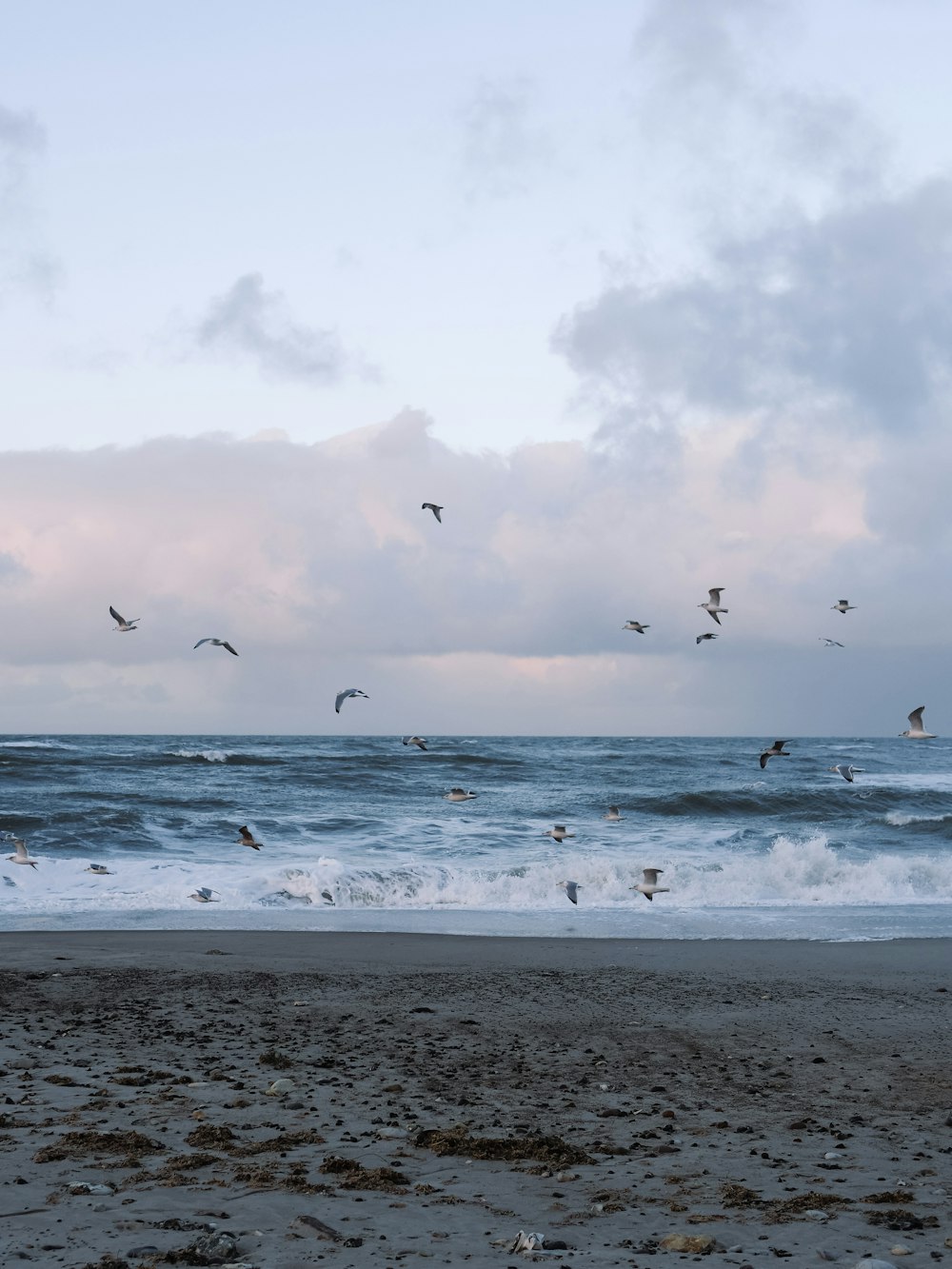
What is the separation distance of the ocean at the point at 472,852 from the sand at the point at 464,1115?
18.0 ft

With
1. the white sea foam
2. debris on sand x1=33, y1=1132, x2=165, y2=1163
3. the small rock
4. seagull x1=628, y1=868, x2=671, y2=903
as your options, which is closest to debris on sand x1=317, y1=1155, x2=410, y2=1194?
debris on sand x1=33, y1=1132, x2=165, y2=1163

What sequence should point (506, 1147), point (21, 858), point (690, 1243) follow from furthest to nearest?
point (21, 858), point (506, 1147), point (690, 1243)

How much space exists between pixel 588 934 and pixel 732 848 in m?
13.0

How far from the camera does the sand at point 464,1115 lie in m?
5.12

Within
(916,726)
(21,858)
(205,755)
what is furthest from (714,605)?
(205,755)

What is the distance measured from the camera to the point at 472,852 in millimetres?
26703

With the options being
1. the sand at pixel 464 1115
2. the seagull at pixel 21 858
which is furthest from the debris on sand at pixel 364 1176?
the seagull at pixel 21 858

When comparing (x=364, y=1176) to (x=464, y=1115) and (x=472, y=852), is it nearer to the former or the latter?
(x=464, y=1115)

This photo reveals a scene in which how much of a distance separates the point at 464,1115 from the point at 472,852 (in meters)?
19.6

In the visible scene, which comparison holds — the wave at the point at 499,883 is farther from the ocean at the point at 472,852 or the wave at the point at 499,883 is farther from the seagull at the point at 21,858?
the seagull at the point at 21,858

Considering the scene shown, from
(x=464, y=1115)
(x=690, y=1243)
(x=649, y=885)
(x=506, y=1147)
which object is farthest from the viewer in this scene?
(x=649, y=885)

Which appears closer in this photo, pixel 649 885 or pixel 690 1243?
pixel 690 1243

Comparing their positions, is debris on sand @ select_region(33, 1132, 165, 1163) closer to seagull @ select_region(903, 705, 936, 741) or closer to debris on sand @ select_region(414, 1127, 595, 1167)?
debris on sand @ select_region(414, 1127, 595, 1167)

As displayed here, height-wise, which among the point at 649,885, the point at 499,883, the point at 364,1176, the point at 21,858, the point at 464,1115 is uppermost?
the point at 364,1176
